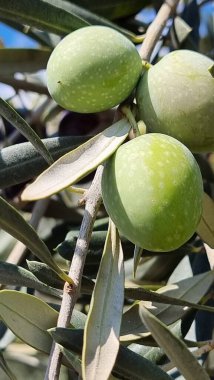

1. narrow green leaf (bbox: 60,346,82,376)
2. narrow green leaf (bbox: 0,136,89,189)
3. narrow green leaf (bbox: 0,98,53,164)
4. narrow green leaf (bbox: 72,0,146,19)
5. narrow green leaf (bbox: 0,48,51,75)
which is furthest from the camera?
narrow green leaf (bbox: 72,0,146,19)

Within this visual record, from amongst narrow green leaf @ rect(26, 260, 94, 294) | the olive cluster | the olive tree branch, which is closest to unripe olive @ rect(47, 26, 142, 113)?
the olive cluster

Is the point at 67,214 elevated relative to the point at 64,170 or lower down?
lower down

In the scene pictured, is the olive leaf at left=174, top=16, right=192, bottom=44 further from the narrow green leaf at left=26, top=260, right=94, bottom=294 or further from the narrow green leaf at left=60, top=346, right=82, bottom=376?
the narrow green leaf at left=60, top=346, right=82, bottom=376

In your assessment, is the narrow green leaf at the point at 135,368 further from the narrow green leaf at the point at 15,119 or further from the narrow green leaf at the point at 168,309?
the narrow green leaf at the point at 15,119

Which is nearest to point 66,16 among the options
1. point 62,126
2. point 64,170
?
point 64,170

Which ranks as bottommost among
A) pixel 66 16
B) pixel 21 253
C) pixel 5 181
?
pixel 21 253

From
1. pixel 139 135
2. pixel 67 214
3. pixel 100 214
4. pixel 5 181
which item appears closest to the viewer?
pixel 139 135

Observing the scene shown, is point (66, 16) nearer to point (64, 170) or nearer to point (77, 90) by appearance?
point (77, 90)
